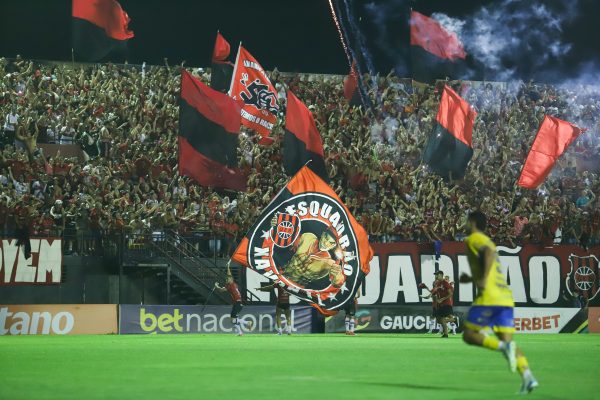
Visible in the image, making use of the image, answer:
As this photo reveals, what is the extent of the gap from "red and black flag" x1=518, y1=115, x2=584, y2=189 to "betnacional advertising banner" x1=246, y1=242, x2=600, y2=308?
15.7 feet

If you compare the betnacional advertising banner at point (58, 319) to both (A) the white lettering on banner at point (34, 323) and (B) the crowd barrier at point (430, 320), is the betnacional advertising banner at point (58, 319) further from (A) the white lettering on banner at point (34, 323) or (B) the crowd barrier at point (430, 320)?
(B) the crowd barrier at point (430, 320)

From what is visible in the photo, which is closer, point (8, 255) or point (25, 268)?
point (8, 255)

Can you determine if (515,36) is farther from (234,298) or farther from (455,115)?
(234,298)

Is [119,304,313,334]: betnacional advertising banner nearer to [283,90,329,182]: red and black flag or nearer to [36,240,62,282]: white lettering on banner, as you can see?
[36,240,62,282]: white lettering on banner

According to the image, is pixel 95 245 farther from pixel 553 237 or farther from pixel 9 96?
pixel 553 237

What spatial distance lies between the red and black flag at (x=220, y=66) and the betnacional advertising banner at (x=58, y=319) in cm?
861

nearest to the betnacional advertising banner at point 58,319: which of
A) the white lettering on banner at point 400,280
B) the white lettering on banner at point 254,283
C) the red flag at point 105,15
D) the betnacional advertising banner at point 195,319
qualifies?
the betnacional advertising banner at point 195,319

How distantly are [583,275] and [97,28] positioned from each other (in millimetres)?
20469

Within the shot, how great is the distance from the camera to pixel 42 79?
138 ft

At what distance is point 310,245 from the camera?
1352 inches

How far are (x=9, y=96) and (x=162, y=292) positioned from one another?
9.37 m

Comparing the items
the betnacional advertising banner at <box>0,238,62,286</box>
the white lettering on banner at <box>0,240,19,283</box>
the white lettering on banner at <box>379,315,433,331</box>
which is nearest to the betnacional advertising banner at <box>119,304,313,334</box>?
the betnacional advertising banner at <box>0,238,62,286</box>

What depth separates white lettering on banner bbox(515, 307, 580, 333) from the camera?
41.3 m

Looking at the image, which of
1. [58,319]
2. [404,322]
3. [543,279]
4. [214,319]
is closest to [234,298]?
[214,319]
